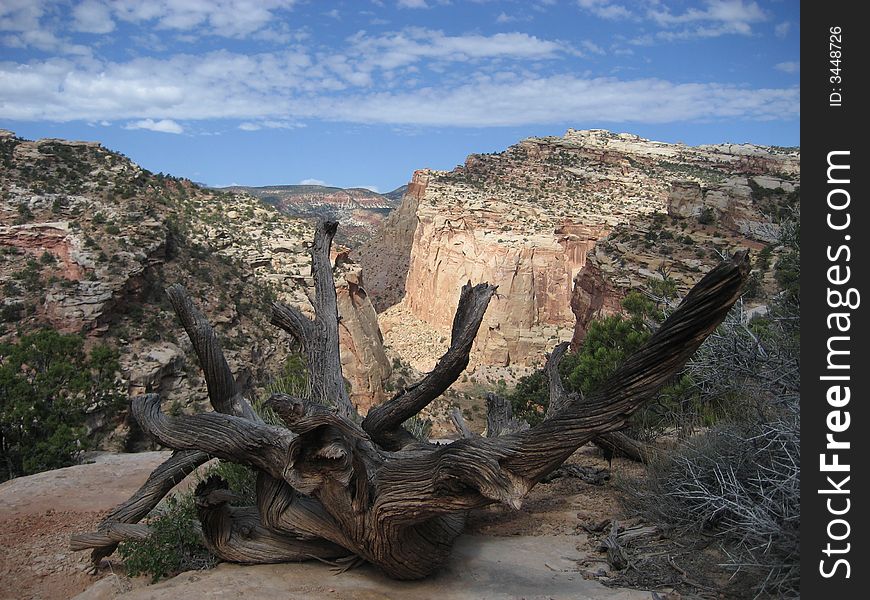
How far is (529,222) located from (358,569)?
4674 centimetres

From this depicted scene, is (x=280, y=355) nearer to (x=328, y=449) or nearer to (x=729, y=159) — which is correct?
(x=328, y=449)

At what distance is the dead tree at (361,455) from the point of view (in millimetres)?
4039

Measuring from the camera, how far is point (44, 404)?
1382 centimetres

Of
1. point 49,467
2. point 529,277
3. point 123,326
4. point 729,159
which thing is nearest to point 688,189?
point 529,277

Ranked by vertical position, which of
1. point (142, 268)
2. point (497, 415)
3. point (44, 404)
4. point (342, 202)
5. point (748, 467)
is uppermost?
point (342, 202)

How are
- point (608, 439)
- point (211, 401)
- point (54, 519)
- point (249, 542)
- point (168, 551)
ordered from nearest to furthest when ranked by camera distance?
point (249, 542), point (168, 551), point (211, 401), point (54, 519), point (608, 439)

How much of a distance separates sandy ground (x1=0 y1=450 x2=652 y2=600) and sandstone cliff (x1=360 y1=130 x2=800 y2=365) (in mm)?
36134

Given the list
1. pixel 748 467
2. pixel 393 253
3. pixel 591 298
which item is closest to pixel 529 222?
pixel 591 298

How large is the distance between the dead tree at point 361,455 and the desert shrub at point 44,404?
25.8 ft

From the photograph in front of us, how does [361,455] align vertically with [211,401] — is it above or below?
below

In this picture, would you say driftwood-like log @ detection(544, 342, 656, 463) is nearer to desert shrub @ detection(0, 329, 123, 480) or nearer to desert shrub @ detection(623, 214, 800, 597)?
desert shrub @ detection(623, 214, 800, 597)

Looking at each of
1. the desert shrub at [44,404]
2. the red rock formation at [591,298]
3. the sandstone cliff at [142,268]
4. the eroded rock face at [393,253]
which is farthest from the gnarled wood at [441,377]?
the eroded rock face at [393,253]

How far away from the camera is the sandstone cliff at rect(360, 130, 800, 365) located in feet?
161

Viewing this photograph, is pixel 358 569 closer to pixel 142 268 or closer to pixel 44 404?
pixel 44 404
